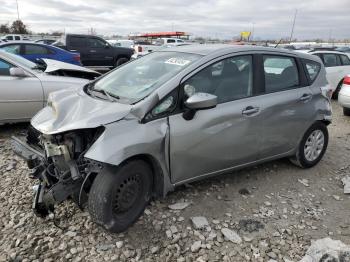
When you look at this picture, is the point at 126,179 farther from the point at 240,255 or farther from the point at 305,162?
the point at 305,162

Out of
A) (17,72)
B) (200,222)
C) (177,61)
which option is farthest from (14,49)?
(200,222)

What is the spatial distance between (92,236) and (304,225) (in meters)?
2.02

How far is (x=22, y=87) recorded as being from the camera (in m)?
5.61

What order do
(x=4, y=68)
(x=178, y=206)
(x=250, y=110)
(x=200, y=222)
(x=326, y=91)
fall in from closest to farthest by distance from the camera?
(x=200, y=222) < (x=178, y=206) < (x=250, y=110) < (x=326, y=91) < (x=4, y=68)

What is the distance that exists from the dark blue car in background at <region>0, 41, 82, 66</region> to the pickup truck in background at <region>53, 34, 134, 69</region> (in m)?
3.35

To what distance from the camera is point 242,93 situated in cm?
386

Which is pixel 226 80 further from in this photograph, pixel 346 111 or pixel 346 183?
pixel 346 111

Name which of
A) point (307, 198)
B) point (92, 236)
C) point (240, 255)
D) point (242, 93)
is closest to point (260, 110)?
point (242, 93)

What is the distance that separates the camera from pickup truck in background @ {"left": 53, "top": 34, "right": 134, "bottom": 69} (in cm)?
1519

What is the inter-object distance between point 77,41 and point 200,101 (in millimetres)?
13250

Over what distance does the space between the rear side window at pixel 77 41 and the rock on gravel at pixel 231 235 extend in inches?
532

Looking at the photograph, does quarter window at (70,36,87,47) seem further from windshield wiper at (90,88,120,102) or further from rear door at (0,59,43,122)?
windshield wiper at (90,88,120,102)

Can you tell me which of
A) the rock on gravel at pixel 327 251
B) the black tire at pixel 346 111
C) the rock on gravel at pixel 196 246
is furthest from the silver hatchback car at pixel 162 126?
the black tire at pixel 346 111

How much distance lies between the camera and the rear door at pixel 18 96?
551 cm
